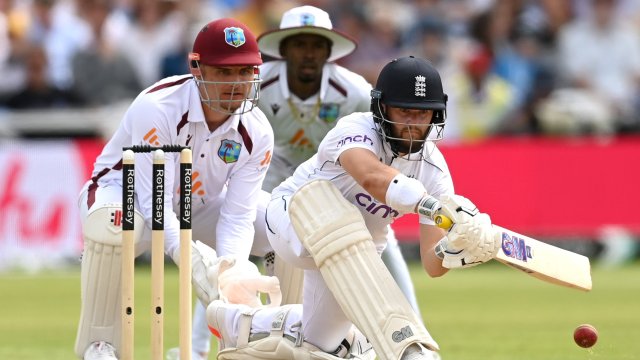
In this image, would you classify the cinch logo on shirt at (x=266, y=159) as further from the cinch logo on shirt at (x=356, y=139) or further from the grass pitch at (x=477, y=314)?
the grass pitch at (x=477, y=314)

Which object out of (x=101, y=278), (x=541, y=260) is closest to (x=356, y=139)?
(x=541, y=260)

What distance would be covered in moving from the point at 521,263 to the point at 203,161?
5.09 feet

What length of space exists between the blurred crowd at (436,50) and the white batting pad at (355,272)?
7601 millimetres

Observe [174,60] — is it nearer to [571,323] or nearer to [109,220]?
[571,323]

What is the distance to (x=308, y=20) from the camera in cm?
688

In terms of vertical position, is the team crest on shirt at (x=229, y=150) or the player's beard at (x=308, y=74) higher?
the player's beard at (x=308, y=74)

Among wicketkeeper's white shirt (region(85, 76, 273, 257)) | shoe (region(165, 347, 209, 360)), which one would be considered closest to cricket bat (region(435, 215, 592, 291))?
→ wicketkeeper's white shirt (region(85, 76, 273, 257))

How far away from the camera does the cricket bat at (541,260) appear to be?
4707mm

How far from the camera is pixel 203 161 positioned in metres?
5.59

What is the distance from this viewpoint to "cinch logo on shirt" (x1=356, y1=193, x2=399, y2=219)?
512cm

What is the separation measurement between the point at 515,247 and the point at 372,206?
659 mm

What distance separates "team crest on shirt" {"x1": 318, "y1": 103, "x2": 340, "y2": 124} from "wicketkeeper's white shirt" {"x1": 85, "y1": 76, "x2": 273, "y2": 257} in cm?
119

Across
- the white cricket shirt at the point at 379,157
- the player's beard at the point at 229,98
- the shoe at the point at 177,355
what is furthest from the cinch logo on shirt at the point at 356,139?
the shoe at the point at 177,355

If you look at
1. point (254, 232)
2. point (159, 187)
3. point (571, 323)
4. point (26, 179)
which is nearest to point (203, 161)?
point (254, 232)
